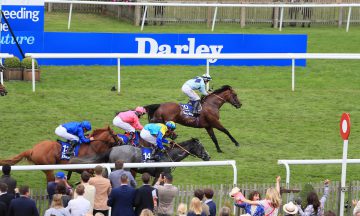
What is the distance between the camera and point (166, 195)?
1145cm

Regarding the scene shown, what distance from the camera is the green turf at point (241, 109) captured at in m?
15.2

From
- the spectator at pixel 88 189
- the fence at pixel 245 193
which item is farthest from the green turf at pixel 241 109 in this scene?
the spectator at pixel 88 189

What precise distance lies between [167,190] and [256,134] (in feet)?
18.7

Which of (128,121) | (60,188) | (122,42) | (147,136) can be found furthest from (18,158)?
(122,42)

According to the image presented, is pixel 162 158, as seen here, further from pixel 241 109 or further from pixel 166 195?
pixel 241 109

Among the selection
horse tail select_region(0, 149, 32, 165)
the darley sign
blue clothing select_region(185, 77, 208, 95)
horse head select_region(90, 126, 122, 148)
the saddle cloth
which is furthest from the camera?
the darley sign

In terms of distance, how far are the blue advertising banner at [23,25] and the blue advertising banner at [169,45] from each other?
206mm

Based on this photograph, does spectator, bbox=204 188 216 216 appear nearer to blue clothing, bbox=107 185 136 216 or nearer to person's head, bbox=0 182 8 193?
blue clothing, bbox=107 185 136 216

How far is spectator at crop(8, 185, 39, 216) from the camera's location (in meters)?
10.4

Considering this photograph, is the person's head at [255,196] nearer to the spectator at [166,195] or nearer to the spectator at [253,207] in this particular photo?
the spectator at [253,207]

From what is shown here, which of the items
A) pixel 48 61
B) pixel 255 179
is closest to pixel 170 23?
pixel 48 61

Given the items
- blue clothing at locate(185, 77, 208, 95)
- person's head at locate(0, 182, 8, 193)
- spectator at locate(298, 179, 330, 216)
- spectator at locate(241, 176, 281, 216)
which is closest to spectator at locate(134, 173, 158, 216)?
spectator at locate(241, 176, 281, 216)

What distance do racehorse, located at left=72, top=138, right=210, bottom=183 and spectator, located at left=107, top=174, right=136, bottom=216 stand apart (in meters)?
1.73

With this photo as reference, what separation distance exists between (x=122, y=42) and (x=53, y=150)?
810 centimetres
